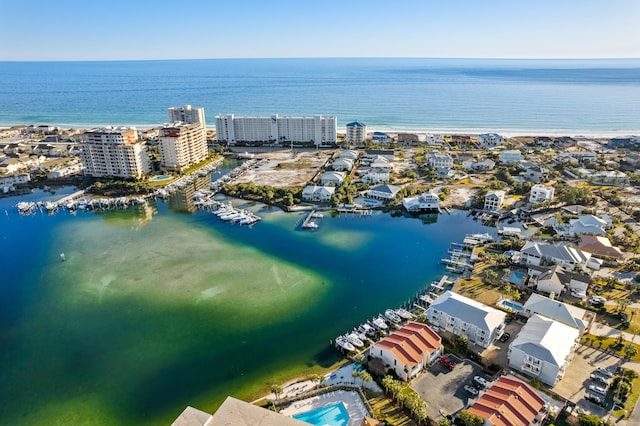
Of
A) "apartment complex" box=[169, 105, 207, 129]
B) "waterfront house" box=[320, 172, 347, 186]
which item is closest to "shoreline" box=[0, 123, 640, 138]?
"apartment complex" box=[169, 105, 207, 129]

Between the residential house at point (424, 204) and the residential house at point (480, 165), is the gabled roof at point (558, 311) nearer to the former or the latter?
the residential house at point (424, 204)

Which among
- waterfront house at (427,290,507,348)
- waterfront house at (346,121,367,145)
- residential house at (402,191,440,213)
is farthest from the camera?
waterfront house at (346,121,367,145)

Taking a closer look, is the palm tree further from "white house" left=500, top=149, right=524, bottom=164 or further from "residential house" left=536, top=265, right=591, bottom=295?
"white house" left=500, top=149, right=524, bottom=164

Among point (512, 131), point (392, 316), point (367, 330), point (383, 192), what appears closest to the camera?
point (367, 330)

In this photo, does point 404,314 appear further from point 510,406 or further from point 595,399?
point 595,399

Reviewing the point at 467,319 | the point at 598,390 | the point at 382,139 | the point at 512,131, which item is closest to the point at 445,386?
the point at 467,319

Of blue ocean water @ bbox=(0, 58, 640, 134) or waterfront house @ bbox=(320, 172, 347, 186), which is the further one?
blue ocean water @ bbox=(0, 58, 640, 134)
